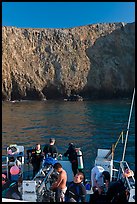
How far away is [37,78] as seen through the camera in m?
83.7

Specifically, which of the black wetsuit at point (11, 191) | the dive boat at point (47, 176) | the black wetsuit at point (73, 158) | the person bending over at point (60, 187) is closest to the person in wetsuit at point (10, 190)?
the black wetsuit at point (11, 191)

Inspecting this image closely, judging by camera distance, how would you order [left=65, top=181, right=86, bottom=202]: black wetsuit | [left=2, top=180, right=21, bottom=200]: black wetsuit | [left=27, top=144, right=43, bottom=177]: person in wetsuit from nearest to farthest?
[left=65, top=181, right=86, bottom=202]: black wetsuit, [left=2, top=180, right=21, bottom=200]: black wetsuit, [left=27, top=144, right=43, bottom=177]: person in wetsuit

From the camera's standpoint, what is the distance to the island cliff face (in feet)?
269

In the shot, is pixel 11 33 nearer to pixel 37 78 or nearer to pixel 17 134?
pixel 37 78

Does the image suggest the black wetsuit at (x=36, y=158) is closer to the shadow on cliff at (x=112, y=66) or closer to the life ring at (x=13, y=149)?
the life ring at (x=13, y=149)

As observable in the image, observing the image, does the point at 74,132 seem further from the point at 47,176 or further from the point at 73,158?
the point at 47,176

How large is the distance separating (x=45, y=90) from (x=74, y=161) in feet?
231

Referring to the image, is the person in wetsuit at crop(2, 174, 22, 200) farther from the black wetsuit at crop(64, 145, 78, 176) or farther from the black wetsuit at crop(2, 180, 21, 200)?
the black wetsuit at crop(64, 145, 78, 176)

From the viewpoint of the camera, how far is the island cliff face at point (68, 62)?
81.9m

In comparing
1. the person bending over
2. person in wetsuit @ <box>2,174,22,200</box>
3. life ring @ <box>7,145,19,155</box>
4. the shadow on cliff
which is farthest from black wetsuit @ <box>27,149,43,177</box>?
the shadow on cliff

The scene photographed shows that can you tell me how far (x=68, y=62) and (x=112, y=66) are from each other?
42.3 ft

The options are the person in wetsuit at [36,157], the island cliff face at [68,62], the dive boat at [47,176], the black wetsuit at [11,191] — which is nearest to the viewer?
the dive boat at [47,176]

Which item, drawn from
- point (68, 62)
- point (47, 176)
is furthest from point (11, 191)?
point (68, 62)

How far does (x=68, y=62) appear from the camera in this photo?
87938mm
